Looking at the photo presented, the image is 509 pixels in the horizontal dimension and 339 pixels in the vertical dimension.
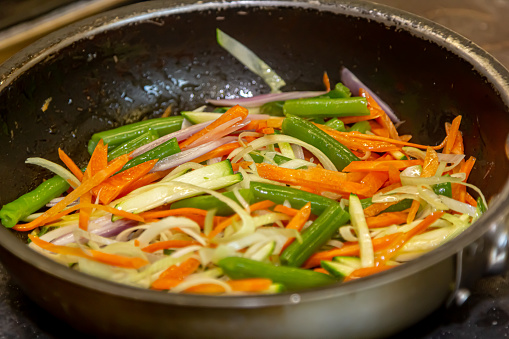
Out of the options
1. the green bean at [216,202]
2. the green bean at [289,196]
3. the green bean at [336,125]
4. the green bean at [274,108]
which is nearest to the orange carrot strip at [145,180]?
the green bean at [216,202]

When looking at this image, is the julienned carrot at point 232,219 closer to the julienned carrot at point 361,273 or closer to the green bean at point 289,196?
the green bean at point 289,196

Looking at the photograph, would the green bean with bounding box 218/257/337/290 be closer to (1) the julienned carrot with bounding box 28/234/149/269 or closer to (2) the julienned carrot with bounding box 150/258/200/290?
(2) the julienned carrot with bounding box 150/258/200/290

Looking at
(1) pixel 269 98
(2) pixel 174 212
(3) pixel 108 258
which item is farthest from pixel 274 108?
(3) pixel 108 258

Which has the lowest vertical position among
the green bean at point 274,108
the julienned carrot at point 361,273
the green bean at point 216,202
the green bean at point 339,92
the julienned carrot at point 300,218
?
the julienned carrot at point 361,273

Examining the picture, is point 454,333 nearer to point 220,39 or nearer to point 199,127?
point 199,127

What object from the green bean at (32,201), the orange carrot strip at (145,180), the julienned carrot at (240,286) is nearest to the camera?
the julienned carrot at (240,286)

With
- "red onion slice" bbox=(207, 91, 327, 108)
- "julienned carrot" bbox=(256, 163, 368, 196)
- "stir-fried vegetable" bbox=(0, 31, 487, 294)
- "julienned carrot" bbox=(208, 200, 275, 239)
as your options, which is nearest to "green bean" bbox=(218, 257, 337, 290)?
"stir-fried vegetable" bbox=(0, 31, 487, 294)

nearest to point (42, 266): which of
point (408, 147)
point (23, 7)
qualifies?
point (408, 147)
